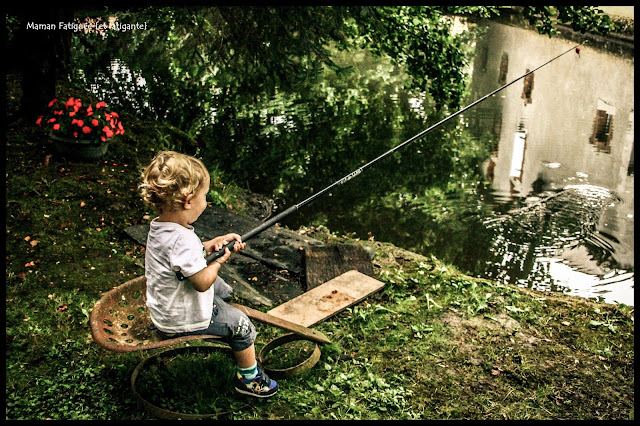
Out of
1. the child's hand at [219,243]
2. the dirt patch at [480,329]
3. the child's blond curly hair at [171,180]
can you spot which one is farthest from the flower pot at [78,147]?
the dirt patch at [480,329]

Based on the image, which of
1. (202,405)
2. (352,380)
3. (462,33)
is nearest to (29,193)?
(202,405)

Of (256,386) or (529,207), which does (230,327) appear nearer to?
(256,386)

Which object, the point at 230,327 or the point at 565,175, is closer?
the point at 230,327

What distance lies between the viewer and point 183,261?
9.30 feet

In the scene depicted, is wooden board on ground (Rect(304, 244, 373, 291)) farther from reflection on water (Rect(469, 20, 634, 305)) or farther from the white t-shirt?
the white t-shirt

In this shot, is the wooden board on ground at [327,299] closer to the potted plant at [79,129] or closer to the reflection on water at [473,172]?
the reflection on water at [473,172]

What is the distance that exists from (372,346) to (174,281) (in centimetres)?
172

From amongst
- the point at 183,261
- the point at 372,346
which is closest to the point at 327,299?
the point at 372,346

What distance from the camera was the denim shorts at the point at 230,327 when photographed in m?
3.11

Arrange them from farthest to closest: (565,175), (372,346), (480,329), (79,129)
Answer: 1. (565,175)
2. (79,129)
3. (480,329)
4. (372,346)

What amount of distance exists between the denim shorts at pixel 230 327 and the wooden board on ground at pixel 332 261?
1743 millimetres

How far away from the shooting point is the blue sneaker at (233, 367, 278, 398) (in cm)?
334

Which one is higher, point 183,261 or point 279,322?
point 183,261

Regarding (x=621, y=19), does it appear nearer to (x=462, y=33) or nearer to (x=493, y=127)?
(x=462, y=33)
